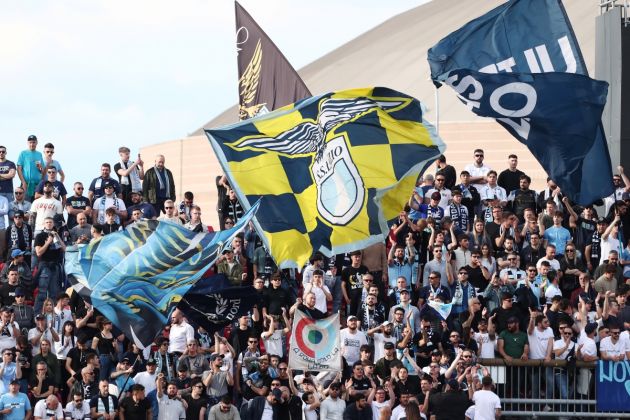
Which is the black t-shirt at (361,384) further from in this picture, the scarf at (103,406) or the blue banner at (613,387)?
the blue banner at (613,387)

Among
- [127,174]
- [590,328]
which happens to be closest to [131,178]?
[127,174]

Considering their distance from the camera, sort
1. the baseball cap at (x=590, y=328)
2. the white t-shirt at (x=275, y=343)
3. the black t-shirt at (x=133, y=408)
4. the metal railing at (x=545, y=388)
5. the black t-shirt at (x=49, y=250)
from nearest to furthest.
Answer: the black t-shirt at (x=133, y=408)
the white t-shirt at (x=275, y=343)
the metal railing at (x=545, y=388)
the baseball cap at (x=590, y=328)
the black t-shirt at (x=49, y=250)

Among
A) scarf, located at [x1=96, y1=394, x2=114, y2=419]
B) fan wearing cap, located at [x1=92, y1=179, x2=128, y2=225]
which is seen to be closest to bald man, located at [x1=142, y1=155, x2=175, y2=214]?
fan wearing cap, located at [x1=92, y1=179, x2=128, y2=225]

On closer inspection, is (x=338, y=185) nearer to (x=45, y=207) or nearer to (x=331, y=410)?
(x=331, y=410)

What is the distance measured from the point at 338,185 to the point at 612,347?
602 cm

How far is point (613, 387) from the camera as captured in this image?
1057 inches

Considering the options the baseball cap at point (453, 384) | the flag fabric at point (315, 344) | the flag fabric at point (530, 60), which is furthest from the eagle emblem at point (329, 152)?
the baseball cap at point (453, 384)

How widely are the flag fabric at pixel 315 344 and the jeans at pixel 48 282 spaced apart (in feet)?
16.2

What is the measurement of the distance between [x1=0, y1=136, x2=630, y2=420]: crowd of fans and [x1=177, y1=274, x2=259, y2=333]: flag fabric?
57.2 inches

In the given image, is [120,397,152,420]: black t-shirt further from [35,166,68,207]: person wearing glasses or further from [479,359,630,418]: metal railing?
[35,166,68,207]: person wearing glasses

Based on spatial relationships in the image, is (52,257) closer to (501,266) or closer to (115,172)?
(115,172)

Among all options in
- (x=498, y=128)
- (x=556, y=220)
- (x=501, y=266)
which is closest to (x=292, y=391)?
(x=501, y=266)

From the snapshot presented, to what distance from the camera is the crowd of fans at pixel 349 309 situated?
24.8 m

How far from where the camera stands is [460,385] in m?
25.2
